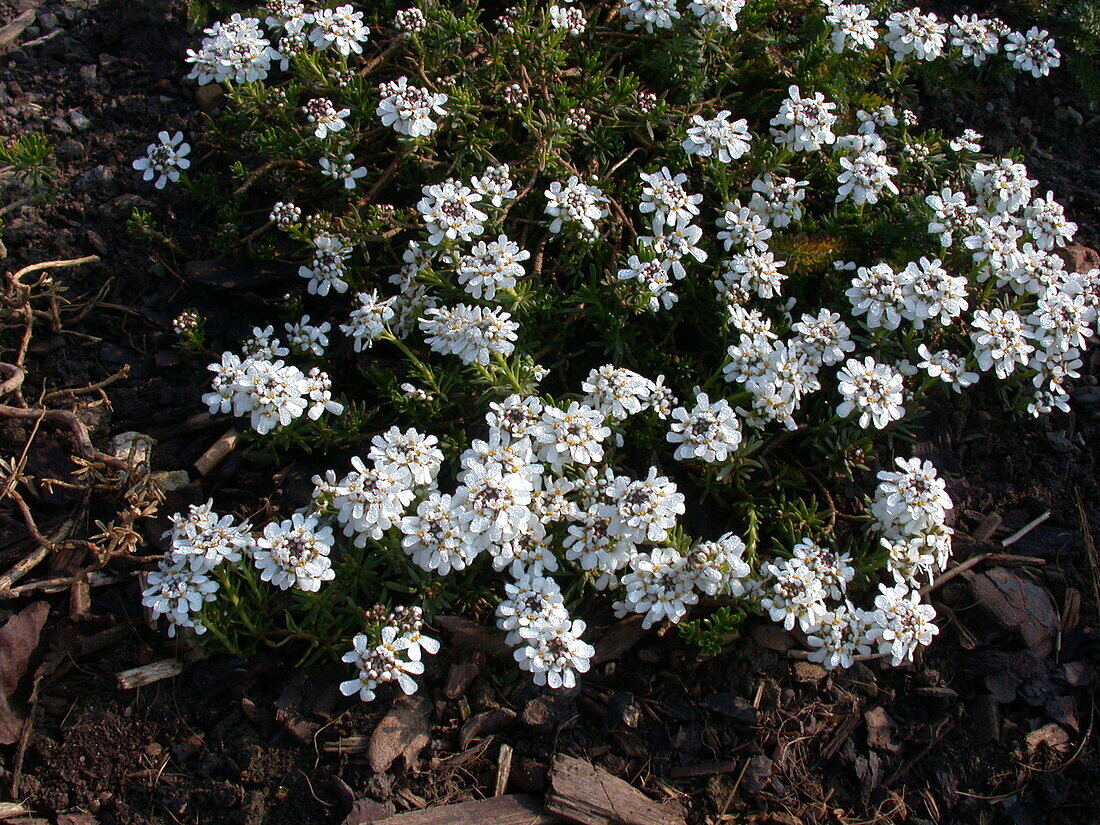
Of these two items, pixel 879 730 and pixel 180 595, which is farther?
pixel 879 730

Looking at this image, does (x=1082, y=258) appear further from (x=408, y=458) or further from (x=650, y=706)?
(x=408, y=458)

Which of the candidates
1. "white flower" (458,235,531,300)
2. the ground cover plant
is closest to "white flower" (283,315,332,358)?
the ground cover plant

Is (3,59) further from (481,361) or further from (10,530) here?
(481,361)

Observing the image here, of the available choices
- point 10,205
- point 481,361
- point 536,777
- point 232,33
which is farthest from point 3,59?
point 536,777

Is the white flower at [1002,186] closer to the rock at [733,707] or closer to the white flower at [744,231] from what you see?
the white flower at [744,231]

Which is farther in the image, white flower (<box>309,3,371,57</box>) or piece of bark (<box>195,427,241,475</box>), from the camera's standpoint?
white flower (<box>309,3,371,57</box>)

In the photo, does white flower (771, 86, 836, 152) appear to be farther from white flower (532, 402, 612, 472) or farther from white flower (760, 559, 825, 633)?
white flower (760, 559, 825, 633)

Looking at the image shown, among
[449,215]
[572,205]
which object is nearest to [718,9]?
[572,205]

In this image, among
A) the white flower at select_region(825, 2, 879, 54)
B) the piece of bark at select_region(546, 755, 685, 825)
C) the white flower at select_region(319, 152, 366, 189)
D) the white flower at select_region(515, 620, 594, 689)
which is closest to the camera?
the white flower at select_region(515, 620, 594, 689)
